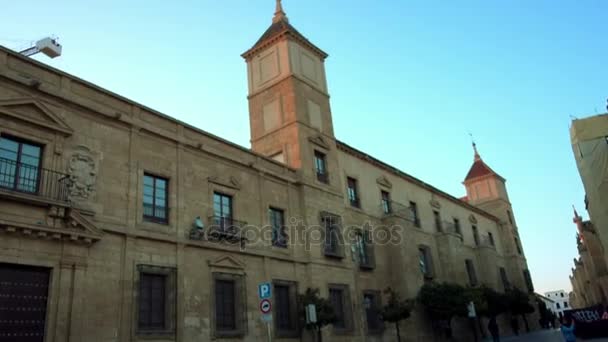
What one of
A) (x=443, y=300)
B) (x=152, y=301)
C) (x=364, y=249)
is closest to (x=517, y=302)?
(x=443, y=300)

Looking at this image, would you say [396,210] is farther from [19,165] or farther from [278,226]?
[19,165]

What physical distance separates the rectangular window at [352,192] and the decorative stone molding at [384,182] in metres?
2.51

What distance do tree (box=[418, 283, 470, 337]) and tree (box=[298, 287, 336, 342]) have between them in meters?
8.83

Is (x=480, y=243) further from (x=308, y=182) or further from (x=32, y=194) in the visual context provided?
(x=32, y=194)

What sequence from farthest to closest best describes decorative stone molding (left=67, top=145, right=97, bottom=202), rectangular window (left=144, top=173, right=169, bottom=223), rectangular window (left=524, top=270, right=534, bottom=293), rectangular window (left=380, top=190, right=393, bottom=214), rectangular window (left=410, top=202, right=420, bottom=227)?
1. rectangular window (left=524, top=270, right=534, bottom=293)
2. rectangular window (left=410, top=202, right=420, bottom=227)
3. rectangular window (left=380, top=190, right=393, bottom=214)
4. rectangular window (left=144, top=173, right=169, bottom=223)
5. decorative stone molding (left=67, top=145, right=97, bottom=202)

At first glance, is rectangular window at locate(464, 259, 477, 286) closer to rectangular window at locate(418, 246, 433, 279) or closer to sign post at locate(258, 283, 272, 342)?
rectangular window at locate(418, 246, 433, 279)

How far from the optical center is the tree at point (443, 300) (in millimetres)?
26500

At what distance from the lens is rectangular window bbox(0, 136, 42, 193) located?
12.8 metres

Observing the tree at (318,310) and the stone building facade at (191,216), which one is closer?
the stone building facade at (191,216)

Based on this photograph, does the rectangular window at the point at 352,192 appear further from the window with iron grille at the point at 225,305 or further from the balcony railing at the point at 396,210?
the window with iron grille at the point at 225,305

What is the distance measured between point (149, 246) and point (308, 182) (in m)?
9.34

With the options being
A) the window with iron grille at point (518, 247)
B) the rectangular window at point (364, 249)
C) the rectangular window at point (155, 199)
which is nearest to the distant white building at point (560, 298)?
the window with iron grille at point (518, 247)

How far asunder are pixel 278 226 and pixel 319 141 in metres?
5.62

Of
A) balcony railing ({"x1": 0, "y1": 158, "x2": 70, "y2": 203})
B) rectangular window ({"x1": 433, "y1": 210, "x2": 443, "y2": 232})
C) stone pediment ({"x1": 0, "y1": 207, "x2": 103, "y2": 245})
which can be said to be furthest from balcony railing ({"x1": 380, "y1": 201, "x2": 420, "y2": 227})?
balcony railing ({"x1": 0, "y1": 158, "x2": 70, "y2": 203})
